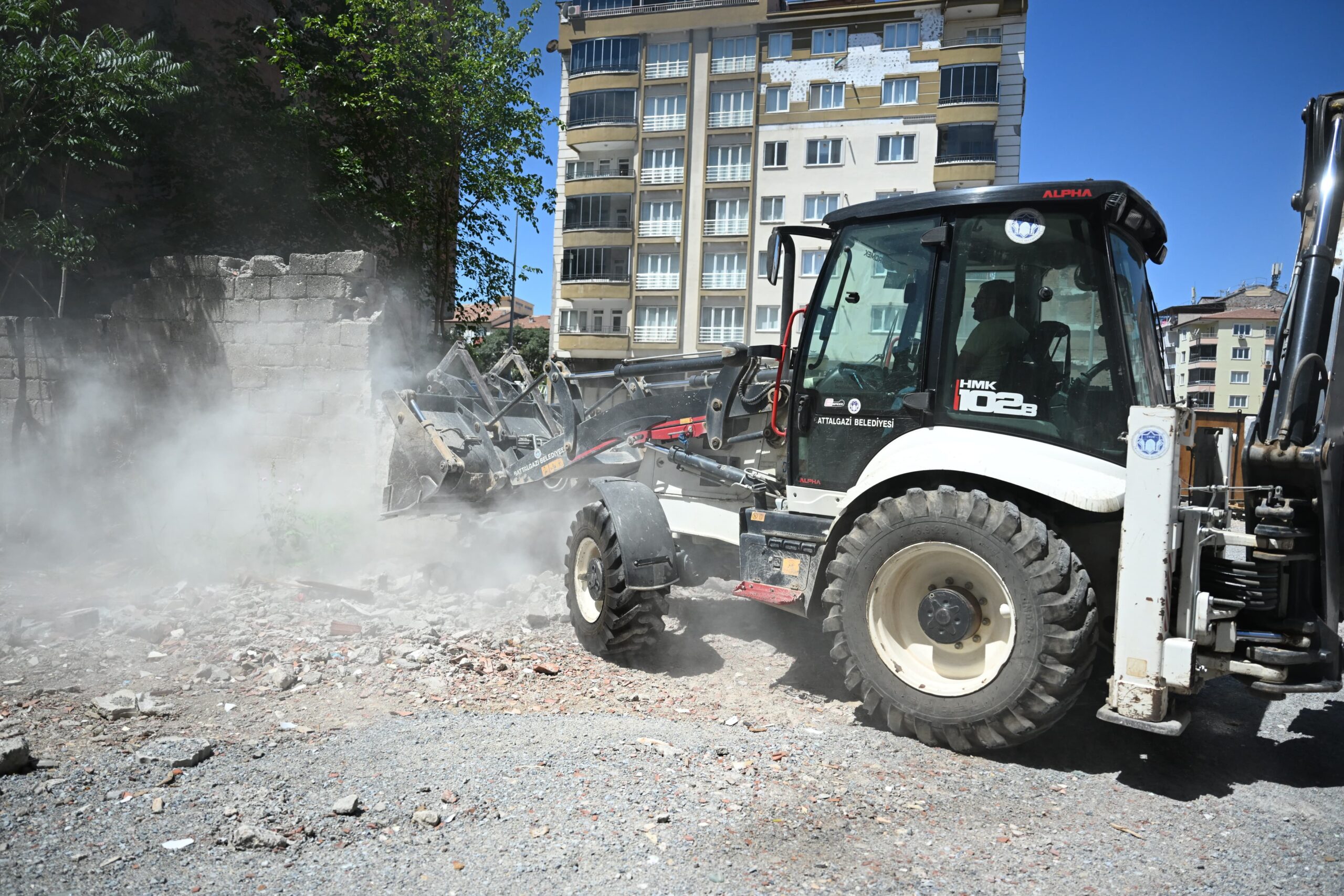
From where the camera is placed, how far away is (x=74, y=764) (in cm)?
352

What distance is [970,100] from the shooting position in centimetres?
3288

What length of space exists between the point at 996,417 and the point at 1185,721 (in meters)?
1.50

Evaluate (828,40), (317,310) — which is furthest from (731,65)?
(317,310)

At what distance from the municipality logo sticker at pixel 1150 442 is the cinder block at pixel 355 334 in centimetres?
725

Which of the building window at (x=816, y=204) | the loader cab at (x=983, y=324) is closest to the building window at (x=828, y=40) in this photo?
the building window at (x=816, y=204)

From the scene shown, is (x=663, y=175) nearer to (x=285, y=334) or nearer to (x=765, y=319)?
(x=765, y=319)

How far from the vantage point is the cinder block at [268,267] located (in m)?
9.11

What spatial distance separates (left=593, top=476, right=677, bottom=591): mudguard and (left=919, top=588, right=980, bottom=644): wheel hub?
1756 mm

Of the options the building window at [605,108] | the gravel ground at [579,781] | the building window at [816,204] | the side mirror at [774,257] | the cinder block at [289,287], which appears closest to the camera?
the gravel ground at [579,781]

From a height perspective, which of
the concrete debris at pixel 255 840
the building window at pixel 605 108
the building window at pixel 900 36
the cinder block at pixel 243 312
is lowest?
the concrete debris at pixel 255 840

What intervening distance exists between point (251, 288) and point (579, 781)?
24.8 feet

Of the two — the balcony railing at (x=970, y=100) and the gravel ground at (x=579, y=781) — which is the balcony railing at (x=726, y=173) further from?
the gravel ground at (x=579, y=781)

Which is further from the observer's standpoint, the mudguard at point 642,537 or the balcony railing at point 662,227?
the balcony railing at point 662,227

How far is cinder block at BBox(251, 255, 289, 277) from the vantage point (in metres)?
9.11
